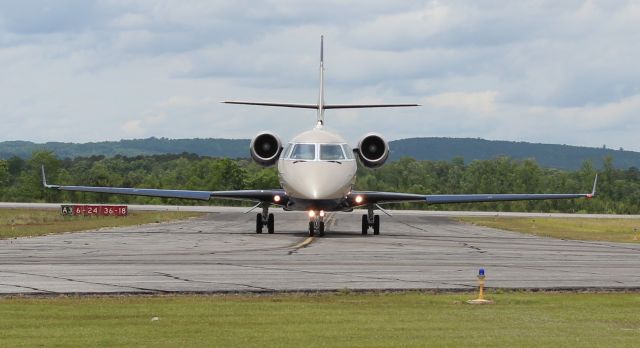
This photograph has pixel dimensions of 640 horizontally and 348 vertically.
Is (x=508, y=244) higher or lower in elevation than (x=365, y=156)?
lower

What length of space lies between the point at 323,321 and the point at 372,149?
2769 centimetres

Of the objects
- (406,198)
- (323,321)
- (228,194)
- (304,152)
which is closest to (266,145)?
(228,194)

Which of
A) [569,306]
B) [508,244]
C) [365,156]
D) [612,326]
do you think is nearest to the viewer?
[612,326]

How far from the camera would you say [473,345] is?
43.6 feet

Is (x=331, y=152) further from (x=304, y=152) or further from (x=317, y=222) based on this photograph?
(x=317, y=222)

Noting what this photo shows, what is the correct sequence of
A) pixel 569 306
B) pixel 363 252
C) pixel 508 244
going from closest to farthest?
pixel 569 306
pixel 363 252
pixel 508 244

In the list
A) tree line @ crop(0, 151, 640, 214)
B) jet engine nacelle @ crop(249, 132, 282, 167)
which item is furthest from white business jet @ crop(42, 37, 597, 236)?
tree line @ crop(0, 151, 640, 214)

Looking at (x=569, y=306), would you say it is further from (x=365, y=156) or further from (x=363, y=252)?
(x=365, y=156)

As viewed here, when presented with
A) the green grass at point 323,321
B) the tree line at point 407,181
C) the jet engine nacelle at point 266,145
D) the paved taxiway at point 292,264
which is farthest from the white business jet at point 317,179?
the tree line at point 407,181

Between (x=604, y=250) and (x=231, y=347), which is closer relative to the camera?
(x=231, y=347)

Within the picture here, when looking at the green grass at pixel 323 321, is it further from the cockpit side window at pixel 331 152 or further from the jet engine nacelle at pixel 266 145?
the jet engine nacelle at pixel 266 145

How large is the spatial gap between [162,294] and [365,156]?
24.7 meters

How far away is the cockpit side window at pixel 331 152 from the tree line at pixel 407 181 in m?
74.5

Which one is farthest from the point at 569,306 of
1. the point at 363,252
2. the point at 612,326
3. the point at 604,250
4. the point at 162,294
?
the point at 604,250
